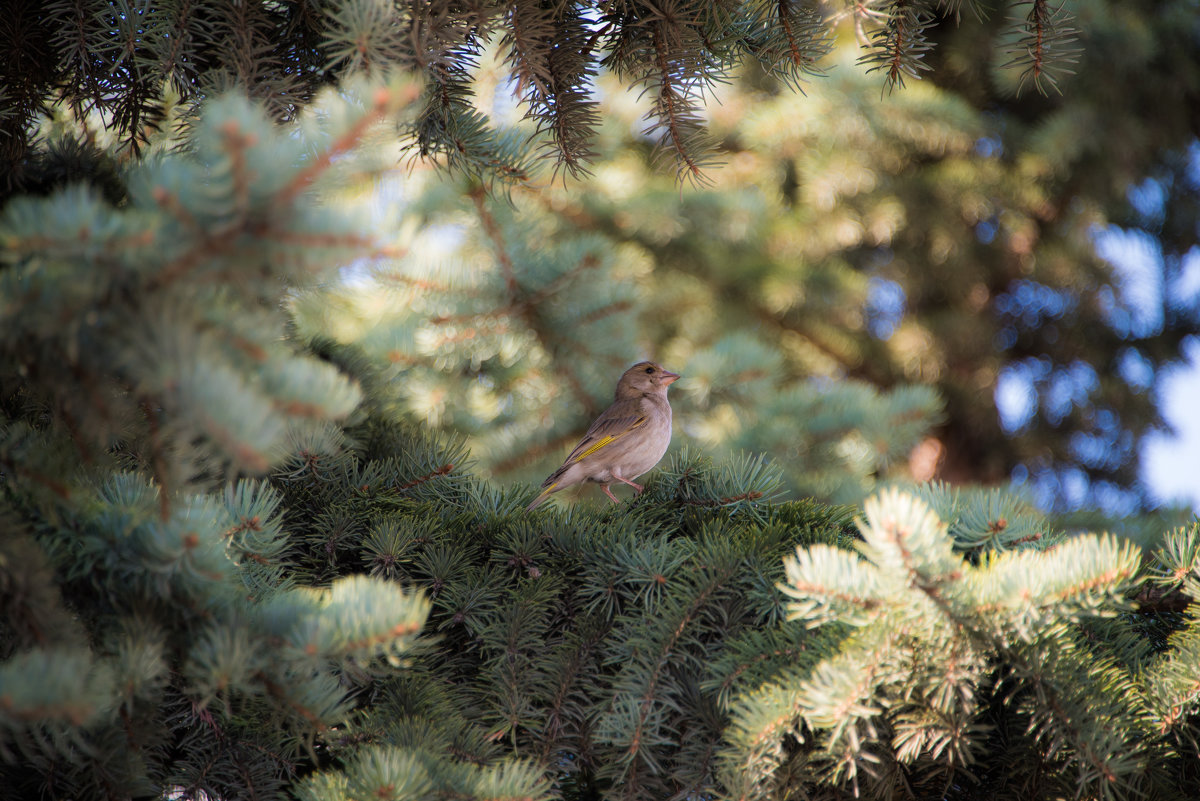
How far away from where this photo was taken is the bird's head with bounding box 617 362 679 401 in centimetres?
465

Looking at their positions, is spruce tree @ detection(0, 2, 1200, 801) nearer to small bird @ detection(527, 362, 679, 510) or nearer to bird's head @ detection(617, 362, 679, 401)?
small bird @ detection(527, 362, 679, 510)

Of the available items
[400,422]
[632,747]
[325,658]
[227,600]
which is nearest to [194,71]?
[400,422]

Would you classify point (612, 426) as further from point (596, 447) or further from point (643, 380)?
point (643, 380)

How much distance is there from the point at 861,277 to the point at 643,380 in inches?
133

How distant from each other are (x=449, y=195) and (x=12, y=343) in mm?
3692

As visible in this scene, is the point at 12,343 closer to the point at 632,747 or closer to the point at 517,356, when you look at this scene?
the point at 632,747

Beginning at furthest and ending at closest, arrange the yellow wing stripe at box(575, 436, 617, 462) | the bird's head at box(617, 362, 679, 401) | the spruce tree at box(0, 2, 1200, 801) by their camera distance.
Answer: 1. the bird's head at box(617, 362, 679, 401)
2. the yellow wing stripe at box(575, 436, 617, 462)
3. the spruce tree at box(0, 2, 1200, 801)

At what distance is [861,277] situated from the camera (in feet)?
23.7

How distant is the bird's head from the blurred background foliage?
0.13 metres

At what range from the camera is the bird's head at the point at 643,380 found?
465cm

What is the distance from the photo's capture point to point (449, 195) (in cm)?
472

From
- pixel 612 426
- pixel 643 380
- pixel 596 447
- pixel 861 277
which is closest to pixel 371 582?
pixel 596 447

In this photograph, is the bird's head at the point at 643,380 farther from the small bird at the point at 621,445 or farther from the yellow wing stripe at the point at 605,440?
the yellow wing stripe at the point at 605,440

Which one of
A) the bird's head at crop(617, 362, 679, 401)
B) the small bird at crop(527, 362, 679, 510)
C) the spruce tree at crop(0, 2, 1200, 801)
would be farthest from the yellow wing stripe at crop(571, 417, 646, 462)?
the spruce tree at crop(0, 2, 1200, 801)
